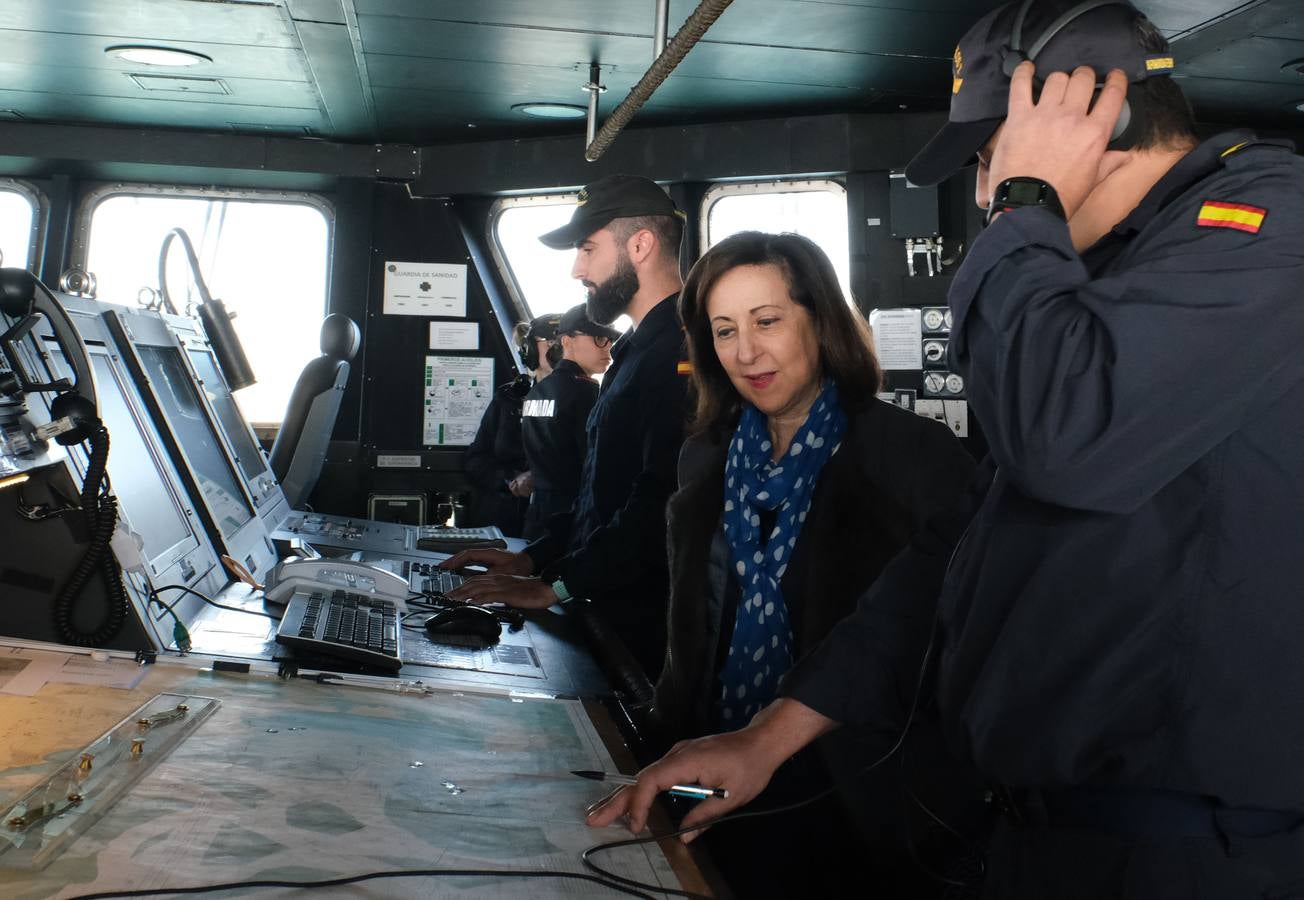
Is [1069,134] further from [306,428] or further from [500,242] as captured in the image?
[500,242]

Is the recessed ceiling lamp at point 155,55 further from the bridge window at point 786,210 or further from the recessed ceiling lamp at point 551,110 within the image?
the bridge window at point 786,210

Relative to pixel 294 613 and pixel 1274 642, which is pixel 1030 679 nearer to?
pixel 1274 642

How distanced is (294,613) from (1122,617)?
141 centimetres

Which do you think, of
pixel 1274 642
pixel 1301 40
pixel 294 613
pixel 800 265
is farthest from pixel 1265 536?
pixel 1301 40

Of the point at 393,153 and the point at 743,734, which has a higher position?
the point at 393,153

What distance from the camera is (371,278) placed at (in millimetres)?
5750

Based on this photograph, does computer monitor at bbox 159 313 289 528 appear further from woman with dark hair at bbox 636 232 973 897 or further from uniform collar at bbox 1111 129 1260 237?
uniform collar at bbox 1111 129 1260 237

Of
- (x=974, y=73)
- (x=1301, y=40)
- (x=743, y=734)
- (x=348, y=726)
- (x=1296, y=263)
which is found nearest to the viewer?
(x=1296, y=263)

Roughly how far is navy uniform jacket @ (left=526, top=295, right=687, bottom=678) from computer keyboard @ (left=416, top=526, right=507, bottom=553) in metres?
0.97

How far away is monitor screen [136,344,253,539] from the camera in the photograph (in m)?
2.51

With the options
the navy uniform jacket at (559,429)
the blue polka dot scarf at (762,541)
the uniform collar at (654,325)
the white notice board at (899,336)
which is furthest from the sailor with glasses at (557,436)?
the blue polka dot scarf at (762,541)

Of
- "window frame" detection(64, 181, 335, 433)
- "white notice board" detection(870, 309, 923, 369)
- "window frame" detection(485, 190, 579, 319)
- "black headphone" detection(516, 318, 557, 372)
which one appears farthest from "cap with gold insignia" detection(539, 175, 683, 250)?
"window frame" detection(64, 181, 335, 433)

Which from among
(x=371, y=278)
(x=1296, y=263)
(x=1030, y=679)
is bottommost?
(x=1030, y=679)

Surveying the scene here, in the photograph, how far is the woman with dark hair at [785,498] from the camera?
150 centimetres
